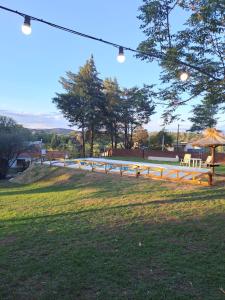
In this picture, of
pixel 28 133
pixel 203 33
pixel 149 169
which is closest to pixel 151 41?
pixel 203 33

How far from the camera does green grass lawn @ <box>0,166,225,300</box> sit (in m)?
4.25

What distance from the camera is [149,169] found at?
16594 millimetres

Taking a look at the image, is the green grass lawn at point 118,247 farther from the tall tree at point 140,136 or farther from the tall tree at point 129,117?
the tall tree at point 140,136

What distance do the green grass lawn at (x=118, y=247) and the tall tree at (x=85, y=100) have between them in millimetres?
28508

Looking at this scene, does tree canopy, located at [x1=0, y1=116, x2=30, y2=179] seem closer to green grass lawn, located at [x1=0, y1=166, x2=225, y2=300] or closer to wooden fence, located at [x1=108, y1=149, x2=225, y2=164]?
wooden fence, located at [x1=108, y1=149, x2=225, y2=164]

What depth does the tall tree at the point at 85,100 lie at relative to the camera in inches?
1543

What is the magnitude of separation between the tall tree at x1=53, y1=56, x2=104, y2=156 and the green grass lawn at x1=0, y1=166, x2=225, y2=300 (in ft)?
93.5

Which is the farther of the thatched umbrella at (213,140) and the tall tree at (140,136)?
the tall tree at (140,136)

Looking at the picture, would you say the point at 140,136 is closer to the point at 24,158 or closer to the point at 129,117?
the point at 129,117

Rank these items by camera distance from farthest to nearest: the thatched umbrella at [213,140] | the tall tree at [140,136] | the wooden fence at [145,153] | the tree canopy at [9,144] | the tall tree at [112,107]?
the tall tree at [140,136]
the tall tree at [112,107]
the wooden fence at [145,153]
the tree canopy at [9,144]
the thatched umbrella at [213,140]

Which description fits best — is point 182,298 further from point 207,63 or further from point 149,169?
point 149,169

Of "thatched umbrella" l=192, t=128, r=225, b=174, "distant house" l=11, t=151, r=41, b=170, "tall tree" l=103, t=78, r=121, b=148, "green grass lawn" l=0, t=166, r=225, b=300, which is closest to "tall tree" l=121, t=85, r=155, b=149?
"tall tree" l=103, t=78, r=121, b=148

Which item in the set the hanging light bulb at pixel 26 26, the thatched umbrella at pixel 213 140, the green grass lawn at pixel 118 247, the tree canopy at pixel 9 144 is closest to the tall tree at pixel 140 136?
the tree canopy at pixel 9 144

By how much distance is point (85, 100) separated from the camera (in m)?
39.2
